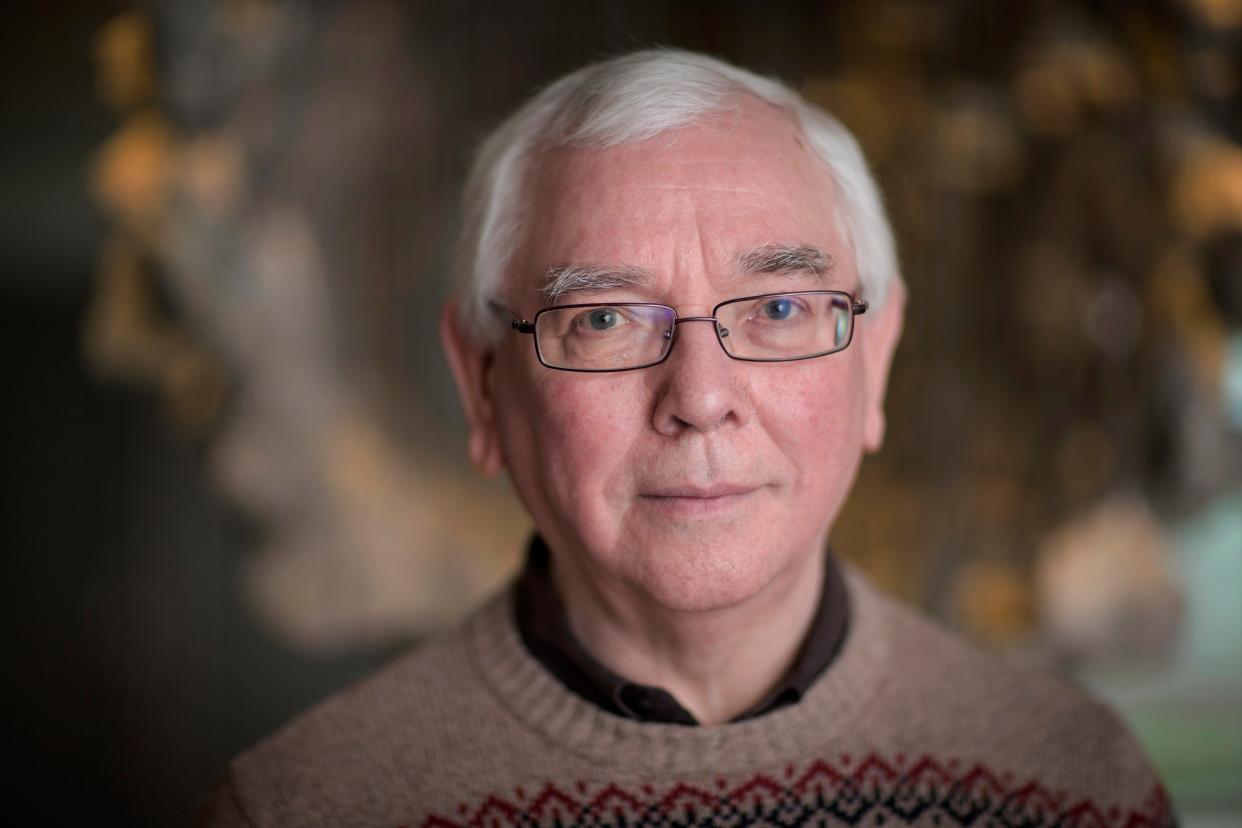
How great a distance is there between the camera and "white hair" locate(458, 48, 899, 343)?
131cm

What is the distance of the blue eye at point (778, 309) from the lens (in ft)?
4.23

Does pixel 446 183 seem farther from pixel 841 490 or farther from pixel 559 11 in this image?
pixel 841 490

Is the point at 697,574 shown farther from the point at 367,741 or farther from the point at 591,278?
the point at 367,741

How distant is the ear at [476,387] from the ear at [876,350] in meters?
0.46

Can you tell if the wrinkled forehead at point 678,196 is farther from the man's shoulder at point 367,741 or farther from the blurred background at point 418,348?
the blurred background at point 418,348

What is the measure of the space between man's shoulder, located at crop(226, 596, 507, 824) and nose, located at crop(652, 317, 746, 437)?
449mm

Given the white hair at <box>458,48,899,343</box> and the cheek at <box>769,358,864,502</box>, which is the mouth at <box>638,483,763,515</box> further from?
the white hair at <box>458,48,899,343</box>

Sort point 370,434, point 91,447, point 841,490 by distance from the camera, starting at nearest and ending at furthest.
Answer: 1. point 841,490
2. point 91,447
3. point 370,434

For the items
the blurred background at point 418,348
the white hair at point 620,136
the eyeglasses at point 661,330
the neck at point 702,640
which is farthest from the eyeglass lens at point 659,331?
the blurred background at point 418,348

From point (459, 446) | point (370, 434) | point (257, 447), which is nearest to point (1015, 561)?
point (459, 446)

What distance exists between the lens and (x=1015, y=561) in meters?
3.45

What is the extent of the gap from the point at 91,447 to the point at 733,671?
88.3 inches

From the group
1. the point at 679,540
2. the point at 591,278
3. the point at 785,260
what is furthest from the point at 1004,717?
the point at 591,278

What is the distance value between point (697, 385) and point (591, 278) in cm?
17
